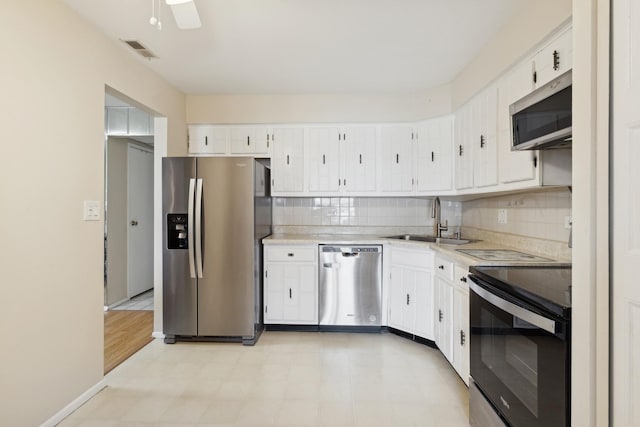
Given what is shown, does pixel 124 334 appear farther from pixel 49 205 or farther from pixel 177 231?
pixel 49 205

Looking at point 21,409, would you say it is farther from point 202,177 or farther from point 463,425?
point 463,425

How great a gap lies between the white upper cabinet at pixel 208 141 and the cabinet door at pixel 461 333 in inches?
108

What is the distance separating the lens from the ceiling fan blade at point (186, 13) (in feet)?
5.67

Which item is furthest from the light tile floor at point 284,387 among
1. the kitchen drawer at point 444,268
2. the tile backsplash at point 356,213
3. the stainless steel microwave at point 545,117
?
the stainless steel microwave at point 545,117

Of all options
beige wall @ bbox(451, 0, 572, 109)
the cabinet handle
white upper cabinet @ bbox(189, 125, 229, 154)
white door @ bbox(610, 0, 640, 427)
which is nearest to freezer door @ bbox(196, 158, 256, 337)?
white upper cabinet @ bbox(189, 125, 229, 154)

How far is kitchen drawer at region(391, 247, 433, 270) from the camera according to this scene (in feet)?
9.34

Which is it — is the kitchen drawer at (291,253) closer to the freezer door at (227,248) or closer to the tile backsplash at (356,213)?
the freezer door at (227,248)

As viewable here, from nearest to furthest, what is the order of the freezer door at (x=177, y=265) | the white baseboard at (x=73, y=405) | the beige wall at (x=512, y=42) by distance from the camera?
the beige wall at (x=512, y=42), the white baseboard at (x=73, y=405), the freezer door at (x=177, y=265)

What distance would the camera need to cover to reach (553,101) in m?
1.49

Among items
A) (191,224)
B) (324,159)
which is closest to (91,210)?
(191,224)

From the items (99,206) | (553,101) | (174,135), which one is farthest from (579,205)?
(174,135)

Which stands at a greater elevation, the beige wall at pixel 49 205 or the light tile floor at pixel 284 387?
the beige wall at pixel 49 205

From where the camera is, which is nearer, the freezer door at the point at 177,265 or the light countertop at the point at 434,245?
the light countertop at the point at 434,245

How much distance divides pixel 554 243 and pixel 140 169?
489cm
